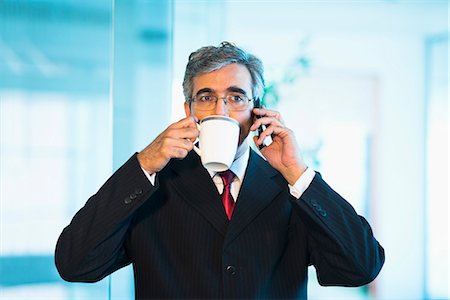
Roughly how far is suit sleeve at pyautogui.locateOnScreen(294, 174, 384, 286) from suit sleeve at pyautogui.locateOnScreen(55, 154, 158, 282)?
0.37m

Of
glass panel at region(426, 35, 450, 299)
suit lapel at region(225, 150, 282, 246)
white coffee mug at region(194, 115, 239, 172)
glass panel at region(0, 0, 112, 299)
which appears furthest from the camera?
glass panel at region(426, 35, 450, 299)

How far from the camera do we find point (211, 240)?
1.15m

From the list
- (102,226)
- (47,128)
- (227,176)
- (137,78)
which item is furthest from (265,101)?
(102,226)

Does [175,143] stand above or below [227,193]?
above

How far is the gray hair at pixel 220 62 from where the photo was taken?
1.21 m

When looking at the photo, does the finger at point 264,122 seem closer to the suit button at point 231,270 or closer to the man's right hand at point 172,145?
the man's right hand at point 172,145

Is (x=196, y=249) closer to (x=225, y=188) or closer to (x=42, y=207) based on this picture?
(x=225, y=188)

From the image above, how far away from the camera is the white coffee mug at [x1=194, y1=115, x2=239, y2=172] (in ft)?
3.46

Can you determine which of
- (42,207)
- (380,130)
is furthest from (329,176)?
(42,207)

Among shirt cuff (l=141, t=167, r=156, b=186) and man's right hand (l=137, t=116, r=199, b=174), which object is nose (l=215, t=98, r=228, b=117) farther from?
shirt cuff (l=141, t=167, r=156, b=186)

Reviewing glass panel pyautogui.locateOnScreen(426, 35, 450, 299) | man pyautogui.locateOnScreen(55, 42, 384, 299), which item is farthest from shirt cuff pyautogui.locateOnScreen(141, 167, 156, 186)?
glass panel pyautogui.locateOnScreen(426, 35, 450, 299)

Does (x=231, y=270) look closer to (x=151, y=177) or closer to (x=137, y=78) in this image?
(x=151, y=177)

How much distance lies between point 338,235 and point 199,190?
35cm

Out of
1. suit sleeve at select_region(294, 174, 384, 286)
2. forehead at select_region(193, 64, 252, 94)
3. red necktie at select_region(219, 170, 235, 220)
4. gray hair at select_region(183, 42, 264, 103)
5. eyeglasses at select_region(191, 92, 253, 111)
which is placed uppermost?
gray hair at select_region(183, 42, 264, 103)
